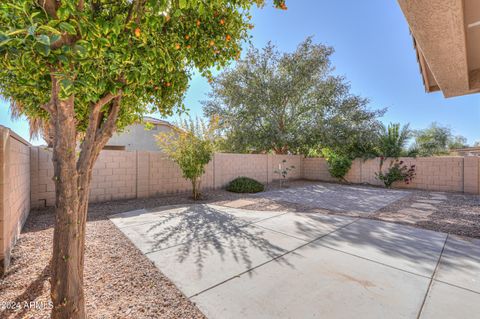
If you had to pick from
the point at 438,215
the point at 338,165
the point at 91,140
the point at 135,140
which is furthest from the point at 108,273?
the point at 135,140

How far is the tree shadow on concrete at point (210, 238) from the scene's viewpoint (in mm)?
3068

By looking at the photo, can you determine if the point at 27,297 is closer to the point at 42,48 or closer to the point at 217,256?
the point at 217,256

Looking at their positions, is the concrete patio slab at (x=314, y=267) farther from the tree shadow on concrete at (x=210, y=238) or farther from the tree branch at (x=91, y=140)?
the tree branch at (x=91, y=140)

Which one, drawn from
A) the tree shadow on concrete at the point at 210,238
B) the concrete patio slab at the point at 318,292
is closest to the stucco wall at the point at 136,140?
the tree shadow on concrete at the point at 210,238

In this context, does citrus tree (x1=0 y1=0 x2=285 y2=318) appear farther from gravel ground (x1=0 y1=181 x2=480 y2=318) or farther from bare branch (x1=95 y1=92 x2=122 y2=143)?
gravel ground (x1=0 y1=181 x2=480 y2=318)

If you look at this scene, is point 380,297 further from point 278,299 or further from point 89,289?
point 89,289

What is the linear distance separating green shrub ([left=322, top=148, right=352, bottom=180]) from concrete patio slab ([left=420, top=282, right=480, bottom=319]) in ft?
34.7

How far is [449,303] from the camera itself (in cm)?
208

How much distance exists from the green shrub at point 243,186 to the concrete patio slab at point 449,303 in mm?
6924

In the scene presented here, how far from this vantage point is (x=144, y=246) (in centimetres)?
339

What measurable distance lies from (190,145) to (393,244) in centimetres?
559

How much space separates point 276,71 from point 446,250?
11.4 meters

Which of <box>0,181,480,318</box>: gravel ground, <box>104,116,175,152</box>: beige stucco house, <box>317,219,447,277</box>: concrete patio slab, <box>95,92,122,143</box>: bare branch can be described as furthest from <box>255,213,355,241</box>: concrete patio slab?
<box>104,116,175,152</box>: beige stucco house

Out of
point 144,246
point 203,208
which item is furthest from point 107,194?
point 144,246
